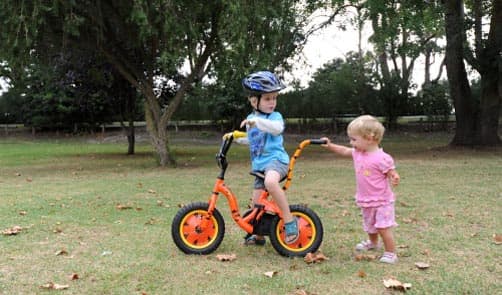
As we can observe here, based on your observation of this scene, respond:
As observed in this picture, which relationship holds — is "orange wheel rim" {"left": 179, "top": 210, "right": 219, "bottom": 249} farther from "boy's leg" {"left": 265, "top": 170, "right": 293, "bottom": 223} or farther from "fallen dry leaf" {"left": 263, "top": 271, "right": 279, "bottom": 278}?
"fallen dry leaf" {"left": 263, "top": 271, "right": 279, "bottom": 278}

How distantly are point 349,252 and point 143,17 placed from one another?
8607 mm

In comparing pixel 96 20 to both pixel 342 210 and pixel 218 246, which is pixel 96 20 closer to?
pixel 342 210

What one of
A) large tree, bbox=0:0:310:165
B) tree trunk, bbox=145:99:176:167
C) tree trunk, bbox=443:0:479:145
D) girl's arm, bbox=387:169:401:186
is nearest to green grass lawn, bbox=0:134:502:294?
girl's arm, bbox=387:169:401:186

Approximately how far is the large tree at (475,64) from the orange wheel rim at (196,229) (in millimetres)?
14324

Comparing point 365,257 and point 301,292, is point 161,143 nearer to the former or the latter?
point 365,257

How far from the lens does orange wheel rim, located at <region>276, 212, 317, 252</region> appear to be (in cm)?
487

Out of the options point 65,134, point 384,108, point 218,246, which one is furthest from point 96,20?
point 65,134

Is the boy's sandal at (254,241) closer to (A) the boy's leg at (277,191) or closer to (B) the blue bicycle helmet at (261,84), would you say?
(A) the boy's leg at (277,191)

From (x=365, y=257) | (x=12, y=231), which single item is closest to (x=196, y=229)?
(x=365, y=257)

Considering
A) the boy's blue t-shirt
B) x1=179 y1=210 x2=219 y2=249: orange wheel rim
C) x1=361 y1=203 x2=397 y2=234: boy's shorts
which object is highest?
the boy's blue t-shirt

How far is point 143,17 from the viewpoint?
12.0m

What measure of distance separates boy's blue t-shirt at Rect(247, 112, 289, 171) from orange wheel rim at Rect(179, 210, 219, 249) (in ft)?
2.21

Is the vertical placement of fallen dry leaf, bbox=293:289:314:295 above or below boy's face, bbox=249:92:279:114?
below

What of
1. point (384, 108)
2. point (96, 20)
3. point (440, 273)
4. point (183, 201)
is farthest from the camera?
point (384, 108)
